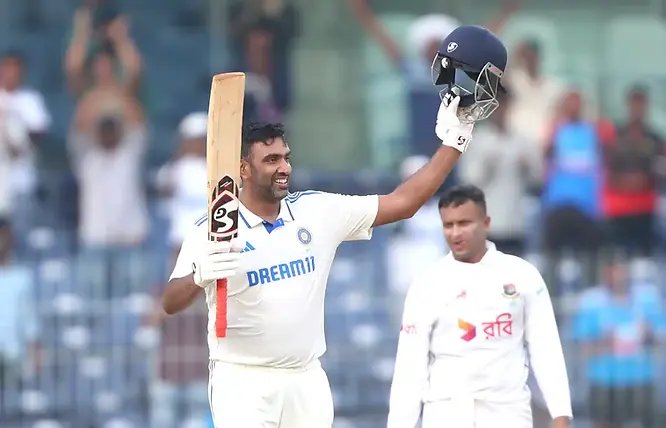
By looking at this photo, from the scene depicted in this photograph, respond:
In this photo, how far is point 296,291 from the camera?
20.6 ft

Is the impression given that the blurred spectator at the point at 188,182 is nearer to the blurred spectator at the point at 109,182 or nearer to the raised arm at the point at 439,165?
the blurred spectator at the point at 109,182

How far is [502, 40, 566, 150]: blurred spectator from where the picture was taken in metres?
12.6

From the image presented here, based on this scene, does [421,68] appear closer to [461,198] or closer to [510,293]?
[461,198]

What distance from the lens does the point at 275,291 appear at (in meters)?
6.24

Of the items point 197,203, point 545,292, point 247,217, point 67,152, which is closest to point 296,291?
point 247,217

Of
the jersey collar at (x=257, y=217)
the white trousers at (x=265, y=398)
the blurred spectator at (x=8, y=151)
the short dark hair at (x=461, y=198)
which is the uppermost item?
the blurred spectator at (x=8, y=151)

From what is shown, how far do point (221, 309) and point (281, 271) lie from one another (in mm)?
379

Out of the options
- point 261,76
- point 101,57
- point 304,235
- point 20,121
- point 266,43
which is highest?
point 266,43

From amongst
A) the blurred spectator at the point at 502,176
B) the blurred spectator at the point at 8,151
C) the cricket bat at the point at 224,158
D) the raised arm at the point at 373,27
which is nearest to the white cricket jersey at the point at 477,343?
the cricket bat at the point at 224,158

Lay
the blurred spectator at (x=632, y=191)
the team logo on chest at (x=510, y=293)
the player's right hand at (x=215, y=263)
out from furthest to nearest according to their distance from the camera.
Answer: the blurred spectator at (x=632, y=191) → the team logo on chest at (x=510, y=293) → the player's right hand at (x=215, y=263)

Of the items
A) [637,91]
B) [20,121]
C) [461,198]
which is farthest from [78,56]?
[461,198]

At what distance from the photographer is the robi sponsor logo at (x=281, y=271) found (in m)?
6.23

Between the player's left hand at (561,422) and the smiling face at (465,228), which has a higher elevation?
the smiling face at (465,228)

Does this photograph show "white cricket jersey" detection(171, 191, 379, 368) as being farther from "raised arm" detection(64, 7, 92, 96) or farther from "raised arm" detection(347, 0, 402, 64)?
"raised arm" detection(347, 0, 402, 64)
